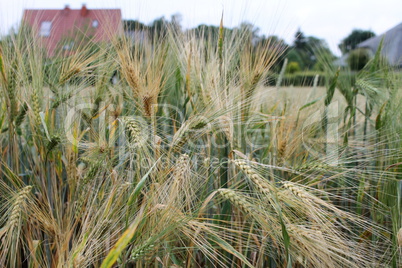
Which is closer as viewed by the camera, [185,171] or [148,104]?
[185,171]

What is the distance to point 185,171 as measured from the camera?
0.92 meters

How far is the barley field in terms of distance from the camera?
34.7 inches

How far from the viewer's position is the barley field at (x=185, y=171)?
0.88 metres

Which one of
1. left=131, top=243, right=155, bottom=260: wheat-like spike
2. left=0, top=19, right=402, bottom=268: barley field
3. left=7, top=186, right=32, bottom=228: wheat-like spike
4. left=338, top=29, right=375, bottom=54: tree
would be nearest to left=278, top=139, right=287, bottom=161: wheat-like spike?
left=0, top=19, right=402, bottom=268: barley field

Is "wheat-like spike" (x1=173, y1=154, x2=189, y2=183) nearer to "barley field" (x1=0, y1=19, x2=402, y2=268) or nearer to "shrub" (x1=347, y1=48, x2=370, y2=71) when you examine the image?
"barley field" (x1=0, y1=19, x2=402, y2=268)

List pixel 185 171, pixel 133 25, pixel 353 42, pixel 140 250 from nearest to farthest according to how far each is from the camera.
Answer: pixel 140 250
pixel 185 171
pixel 133 25
pixel 353 42

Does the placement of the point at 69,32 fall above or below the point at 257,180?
above

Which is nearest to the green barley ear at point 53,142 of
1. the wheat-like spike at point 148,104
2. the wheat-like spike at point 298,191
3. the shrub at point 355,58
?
the wheat-like spike at point 148,104

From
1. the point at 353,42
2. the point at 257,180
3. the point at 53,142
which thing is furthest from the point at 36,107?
the point at 353,42

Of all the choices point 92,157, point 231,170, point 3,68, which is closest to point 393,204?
point 231,170

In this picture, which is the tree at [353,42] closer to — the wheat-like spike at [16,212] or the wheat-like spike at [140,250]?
the wheat-like spike at [140,250]

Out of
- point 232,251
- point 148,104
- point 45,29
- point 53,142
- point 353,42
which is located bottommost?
point 232,251

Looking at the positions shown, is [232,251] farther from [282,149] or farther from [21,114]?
[21,114]

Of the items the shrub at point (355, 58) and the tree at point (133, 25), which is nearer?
the tree at point (133, 25)
